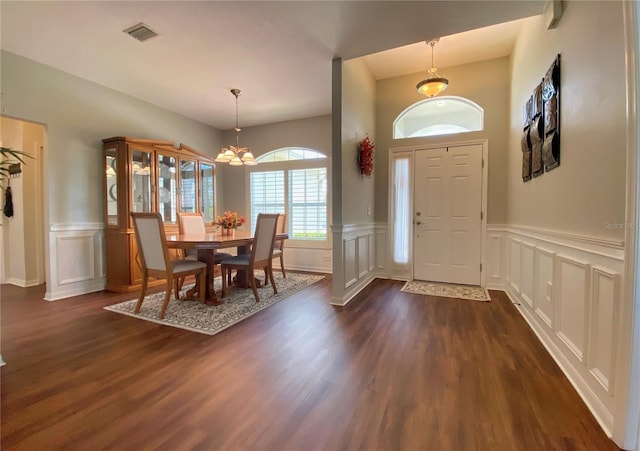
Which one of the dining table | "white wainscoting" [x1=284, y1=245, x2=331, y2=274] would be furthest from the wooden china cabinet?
"white wainscoting" [x1=284, y1=245, x2=331, y2=274]

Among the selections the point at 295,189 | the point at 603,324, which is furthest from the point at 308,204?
the point at 603,324

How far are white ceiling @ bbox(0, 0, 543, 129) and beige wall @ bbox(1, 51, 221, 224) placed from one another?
0.54 ft

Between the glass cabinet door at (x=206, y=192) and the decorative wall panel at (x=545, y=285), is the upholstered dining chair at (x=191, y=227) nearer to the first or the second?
the glass cabinet door at (x=206, y=192)

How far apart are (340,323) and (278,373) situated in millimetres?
958

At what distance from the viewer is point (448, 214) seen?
4.01 m

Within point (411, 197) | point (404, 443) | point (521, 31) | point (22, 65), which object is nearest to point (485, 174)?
point (411, 197)

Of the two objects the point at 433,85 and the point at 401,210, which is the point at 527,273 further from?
the point at 433,85

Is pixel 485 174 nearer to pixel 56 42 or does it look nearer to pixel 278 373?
pixel 278 373

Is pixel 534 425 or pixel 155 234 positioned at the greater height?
pixel 155 234

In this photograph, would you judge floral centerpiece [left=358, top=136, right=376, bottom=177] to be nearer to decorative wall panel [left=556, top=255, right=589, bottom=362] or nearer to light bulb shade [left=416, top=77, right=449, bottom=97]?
light bulb shade [left=416, top=77, right=449, bottom=97]

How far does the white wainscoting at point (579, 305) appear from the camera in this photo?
1353 millimetres

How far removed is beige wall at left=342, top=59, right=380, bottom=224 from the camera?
3.19 m

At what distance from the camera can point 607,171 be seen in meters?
1.44

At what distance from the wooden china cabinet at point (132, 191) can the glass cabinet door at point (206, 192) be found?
0.42 m
